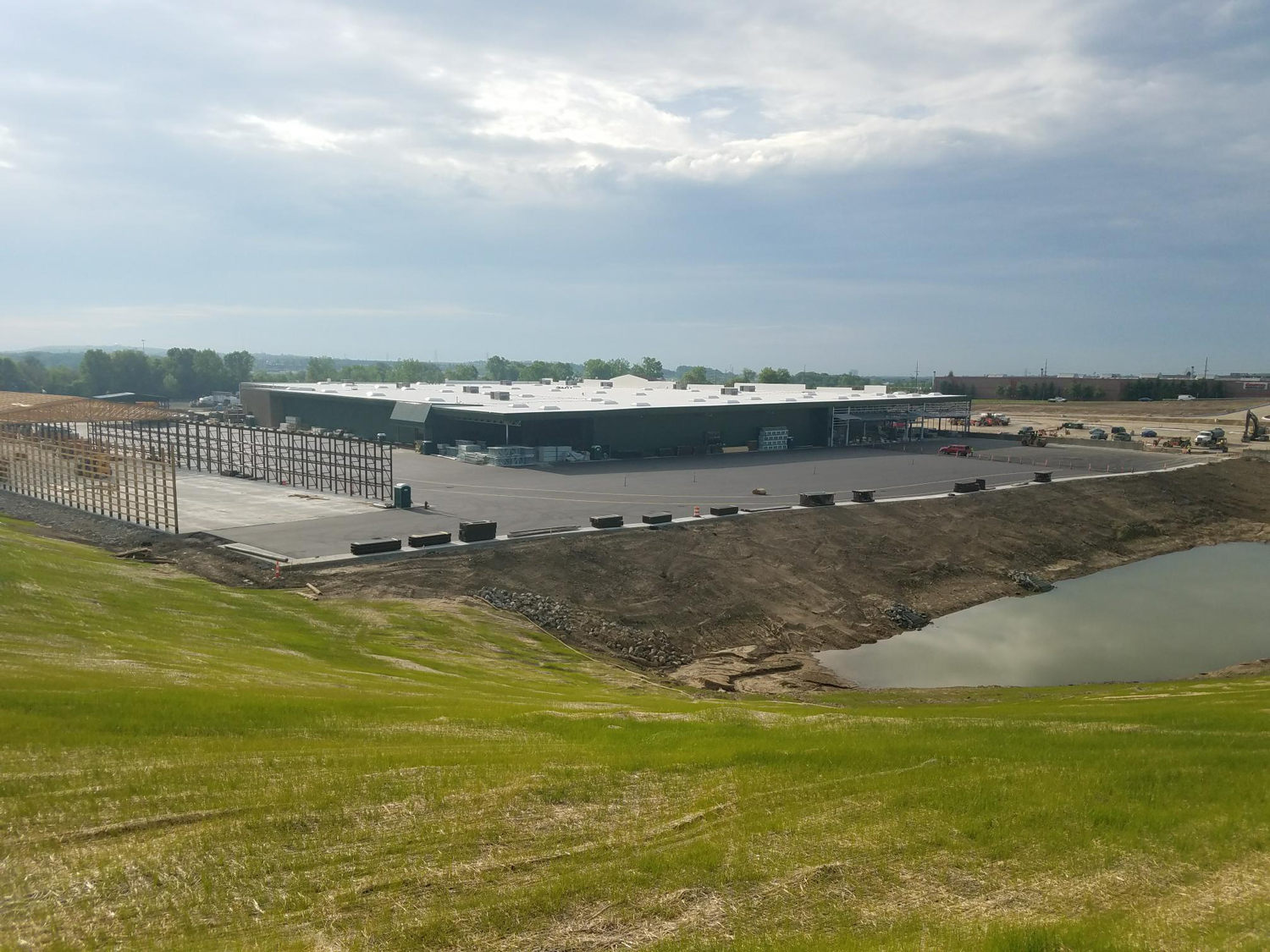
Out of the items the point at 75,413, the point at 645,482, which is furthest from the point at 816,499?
the point at 75,413

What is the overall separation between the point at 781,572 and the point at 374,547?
20.1 meters

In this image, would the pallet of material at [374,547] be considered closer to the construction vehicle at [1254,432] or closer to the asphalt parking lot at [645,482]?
the asphalt parking lot at [645,482]

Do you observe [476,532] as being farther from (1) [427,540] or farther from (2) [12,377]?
(2) [12,377]

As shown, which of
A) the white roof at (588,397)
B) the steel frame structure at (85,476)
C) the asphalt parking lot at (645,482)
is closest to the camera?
the asphalt parking lot at (645,482)

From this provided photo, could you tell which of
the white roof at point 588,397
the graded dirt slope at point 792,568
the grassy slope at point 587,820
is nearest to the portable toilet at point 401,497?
the graded dirt slope at point 792,568

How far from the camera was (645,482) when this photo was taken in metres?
63.5

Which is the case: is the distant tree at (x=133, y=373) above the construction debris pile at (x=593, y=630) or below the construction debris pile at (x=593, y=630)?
above

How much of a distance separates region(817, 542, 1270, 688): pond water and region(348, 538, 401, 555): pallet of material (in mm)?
19893

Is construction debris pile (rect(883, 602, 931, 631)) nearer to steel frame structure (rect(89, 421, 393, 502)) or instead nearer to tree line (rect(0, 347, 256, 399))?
steel frame structure (rect(89, 421, 393, 502))

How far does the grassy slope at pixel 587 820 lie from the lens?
10.1 m

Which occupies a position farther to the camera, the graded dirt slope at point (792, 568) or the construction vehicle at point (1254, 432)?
the construction vehicle at point (1254, 432)

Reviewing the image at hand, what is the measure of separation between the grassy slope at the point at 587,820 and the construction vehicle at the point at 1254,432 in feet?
344

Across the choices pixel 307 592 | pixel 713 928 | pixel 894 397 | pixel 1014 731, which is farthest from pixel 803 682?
pixel 894 397

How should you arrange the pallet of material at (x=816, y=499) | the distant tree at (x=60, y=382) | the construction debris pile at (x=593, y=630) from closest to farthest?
the construction debris pile at (x=593, y=630), the pallet of material at (x=816, y=499), the distant tree at (x=60, y=382)
